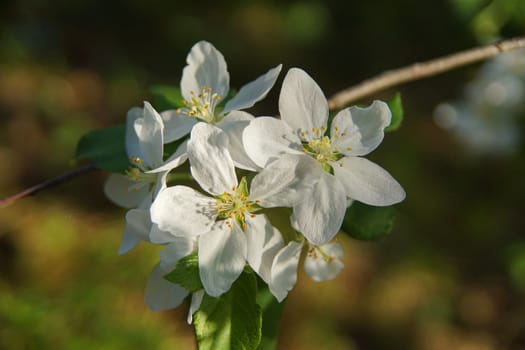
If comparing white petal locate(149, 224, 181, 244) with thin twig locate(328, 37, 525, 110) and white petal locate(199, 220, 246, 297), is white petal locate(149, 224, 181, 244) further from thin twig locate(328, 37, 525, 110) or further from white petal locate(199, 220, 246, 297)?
thin twig locate(328, 37, 525, 110)

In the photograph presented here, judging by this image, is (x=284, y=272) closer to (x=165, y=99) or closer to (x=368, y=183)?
(x=368, y=183)

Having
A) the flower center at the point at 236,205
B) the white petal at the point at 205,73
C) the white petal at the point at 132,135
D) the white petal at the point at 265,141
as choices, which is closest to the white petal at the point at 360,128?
the white petal at the point at 265,141

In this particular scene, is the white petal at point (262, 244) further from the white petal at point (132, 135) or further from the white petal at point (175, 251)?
the white petal at point (132, 135)

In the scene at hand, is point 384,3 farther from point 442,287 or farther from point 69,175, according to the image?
point 69,175

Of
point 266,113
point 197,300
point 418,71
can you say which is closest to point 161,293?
point 197,300

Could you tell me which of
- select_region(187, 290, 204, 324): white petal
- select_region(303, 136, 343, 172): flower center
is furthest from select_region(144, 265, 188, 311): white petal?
select_region(303, 136, 343, 172): flower center

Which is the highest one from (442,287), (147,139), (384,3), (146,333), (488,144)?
(384,3)

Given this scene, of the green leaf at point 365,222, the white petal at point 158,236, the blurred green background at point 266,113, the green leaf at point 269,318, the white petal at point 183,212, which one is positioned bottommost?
the blurred green background at point 266,113

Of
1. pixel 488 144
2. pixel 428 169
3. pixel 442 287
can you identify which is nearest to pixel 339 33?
pixel 428 169
